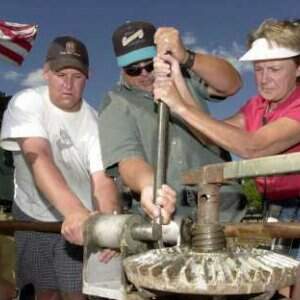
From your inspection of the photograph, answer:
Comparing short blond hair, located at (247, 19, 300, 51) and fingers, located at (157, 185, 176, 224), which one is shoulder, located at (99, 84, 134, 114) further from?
fingers, located at (157, 185, 176, 224)

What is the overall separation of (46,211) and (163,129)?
6.66 ft

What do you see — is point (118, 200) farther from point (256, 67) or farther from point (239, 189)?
point (256, 67)

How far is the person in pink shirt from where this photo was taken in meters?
3.03

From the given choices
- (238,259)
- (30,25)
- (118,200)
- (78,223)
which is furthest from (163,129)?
(30,25)

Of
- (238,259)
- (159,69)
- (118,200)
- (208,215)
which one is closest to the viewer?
(238,259)

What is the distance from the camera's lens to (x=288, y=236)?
304cm

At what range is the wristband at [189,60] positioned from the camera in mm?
3305

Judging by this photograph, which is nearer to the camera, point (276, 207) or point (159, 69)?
point (159, 69)

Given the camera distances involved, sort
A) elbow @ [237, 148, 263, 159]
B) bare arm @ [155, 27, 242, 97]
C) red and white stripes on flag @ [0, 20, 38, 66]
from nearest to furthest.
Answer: elbow @ [237, 148, 263, 159]
bare arm @ [155, 27, 242, 97]
red and white stripes on flag @ [0, 20, 38, 66]

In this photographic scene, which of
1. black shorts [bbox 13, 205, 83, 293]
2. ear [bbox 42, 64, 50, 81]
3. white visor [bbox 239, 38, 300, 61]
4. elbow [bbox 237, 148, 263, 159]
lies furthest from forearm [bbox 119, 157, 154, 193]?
ear [bbox 42, 64, 50, 81]

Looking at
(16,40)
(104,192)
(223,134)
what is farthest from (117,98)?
(16,40)

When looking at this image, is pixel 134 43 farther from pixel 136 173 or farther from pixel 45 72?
pixel 45 72

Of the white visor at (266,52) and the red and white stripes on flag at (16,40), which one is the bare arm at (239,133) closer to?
the white visor at (266,52)

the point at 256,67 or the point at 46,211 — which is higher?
the point at 256,67
